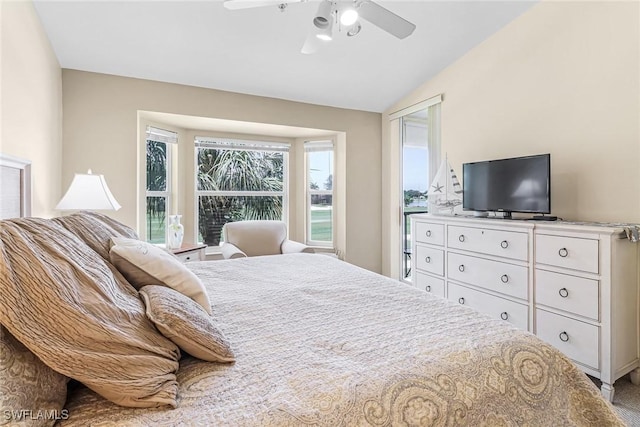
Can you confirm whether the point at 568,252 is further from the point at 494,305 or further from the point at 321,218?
the point at 321,218

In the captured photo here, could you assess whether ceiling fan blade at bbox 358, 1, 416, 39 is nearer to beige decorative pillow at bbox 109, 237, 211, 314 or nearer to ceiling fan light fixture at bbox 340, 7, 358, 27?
ceiling fan light fixture at bbox 340, 7, 358, 27

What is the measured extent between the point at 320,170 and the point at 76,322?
410cm

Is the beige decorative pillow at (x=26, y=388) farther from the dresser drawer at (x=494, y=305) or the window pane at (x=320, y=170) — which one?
the window pane at (x=320, y=170)

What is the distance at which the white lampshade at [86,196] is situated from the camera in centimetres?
235

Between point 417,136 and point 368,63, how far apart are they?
1267 millimetres

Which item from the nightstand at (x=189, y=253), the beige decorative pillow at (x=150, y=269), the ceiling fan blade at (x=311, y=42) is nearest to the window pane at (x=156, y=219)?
the nightstand at (x=189, y=253)

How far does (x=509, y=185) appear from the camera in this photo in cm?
267

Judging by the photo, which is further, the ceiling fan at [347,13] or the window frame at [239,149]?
the window frame at [239,149]

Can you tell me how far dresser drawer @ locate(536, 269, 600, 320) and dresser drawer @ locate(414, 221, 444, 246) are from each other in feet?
2.95

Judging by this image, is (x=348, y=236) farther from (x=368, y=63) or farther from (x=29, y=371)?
(x=29, y=371)

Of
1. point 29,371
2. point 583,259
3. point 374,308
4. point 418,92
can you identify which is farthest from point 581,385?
point 418,92

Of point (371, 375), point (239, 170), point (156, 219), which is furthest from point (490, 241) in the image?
point (156, 219)

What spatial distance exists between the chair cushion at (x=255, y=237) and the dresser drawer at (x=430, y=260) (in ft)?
5.39

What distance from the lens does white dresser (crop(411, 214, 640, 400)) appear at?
1941 millimetres
